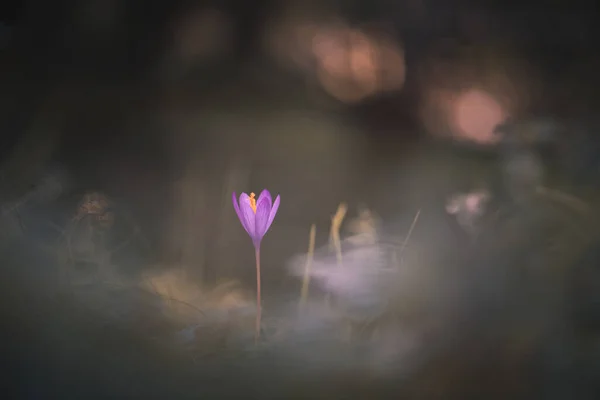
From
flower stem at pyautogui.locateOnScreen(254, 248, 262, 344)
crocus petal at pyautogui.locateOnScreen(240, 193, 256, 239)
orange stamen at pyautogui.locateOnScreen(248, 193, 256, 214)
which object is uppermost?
orange stamen at pyautogui.locateOnScreen(248, 193, 256, 214)

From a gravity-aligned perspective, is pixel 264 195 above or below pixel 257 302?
above

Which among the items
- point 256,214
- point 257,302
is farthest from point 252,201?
point 257,302

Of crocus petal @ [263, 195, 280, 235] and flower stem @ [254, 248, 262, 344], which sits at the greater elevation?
crocus petal @ [263, 195, 280, 235]

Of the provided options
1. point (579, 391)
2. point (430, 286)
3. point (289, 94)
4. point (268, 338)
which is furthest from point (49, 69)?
point (579, 391)

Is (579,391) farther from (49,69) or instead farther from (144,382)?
(49,69)

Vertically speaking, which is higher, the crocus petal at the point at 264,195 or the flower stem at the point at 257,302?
the crocus petal at the point at 264,195

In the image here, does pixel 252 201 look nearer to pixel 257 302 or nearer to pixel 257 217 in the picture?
pixel 257 217

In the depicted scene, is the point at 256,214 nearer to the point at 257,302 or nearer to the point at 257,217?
the point at 257,217

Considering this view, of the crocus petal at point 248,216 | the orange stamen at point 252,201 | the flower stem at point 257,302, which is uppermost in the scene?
the orange stamen at point 252,201
